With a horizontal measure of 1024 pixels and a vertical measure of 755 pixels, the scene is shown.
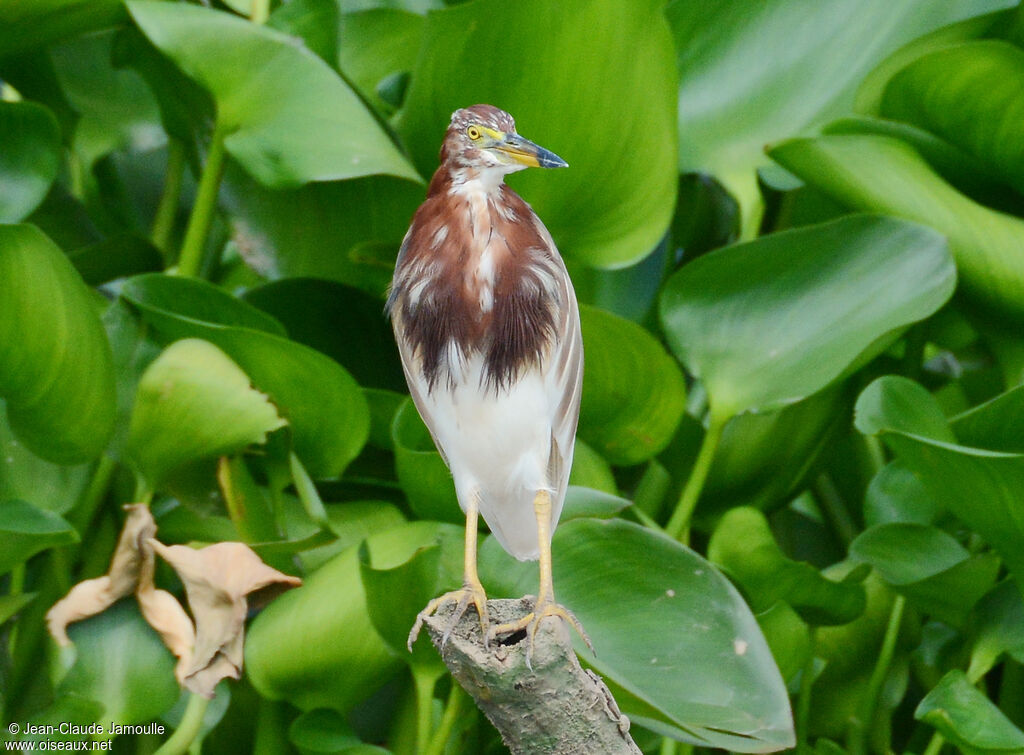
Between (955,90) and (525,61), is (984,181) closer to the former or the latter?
(955,90)

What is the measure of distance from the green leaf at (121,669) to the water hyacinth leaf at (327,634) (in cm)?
14

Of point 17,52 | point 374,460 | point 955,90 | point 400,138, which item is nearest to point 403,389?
point 374,460

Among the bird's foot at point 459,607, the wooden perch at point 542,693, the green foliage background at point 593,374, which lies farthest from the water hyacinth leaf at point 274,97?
the wooden perch at point 542,693

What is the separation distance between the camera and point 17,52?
7.07ft

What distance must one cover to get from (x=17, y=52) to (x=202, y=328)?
0.74 meters

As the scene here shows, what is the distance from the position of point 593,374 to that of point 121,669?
32.8 inches

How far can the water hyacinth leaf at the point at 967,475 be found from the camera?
151 centimetres

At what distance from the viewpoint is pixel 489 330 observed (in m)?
1.46

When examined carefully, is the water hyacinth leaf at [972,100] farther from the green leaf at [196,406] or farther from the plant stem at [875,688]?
the green leaf at [196,406]

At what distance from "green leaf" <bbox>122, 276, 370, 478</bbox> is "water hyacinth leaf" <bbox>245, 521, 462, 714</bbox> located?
0.65ft

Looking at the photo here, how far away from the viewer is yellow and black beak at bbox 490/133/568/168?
4.61 feet

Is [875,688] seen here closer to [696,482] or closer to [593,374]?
[696,482]

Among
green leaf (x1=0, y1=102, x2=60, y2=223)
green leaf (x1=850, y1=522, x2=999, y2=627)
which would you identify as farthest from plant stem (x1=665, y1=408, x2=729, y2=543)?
green leaf (x1=0, y1=102, x2=60, y2=223)

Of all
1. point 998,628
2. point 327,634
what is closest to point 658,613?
point 327,634
